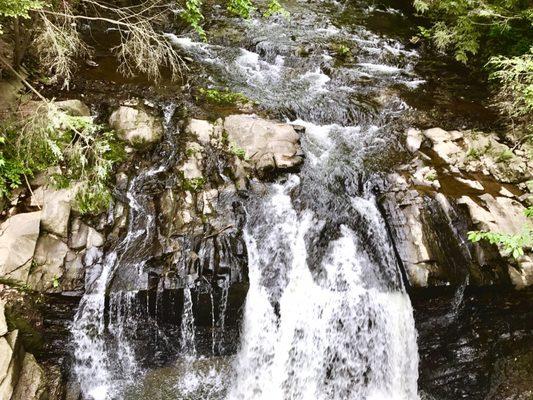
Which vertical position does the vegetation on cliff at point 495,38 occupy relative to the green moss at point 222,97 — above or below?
above

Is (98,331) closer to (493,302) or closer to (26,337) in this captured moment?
(26,337)

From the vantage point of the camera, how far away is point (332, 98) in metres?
10.1

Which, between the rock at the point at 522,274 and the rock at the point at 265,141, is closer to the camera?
the rock at the point at 522,274

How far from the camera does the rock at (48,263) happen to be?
5848 millimetres

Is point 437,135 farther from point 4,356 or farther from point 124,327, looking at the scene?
point 4,356

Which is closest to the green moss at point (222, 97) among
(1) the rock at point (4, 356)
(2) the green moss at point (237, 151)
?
(2) the green moss at point (237, 151)

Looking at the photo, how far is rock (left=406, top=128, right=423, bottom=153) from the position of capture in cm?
885

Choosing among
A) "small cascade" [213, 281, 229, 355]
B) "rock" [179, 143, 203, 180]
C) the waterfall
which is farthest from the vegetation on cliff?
"small cascade" [213, 281, 229, 355]

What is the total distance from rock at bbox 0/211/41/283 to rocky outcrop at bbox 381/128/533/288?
20.6 feet

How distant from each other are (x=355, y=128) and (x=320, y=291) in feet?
15.1

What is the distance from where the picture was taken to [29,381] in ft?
17.3

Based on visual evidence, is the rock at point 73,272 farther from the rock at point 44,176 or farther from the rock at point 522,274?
the rock at point 522,274

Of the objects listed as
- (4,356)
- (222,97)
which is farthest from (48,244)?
(222,97)

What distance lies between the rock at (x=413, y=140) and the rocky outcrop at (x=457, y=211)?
7cm
